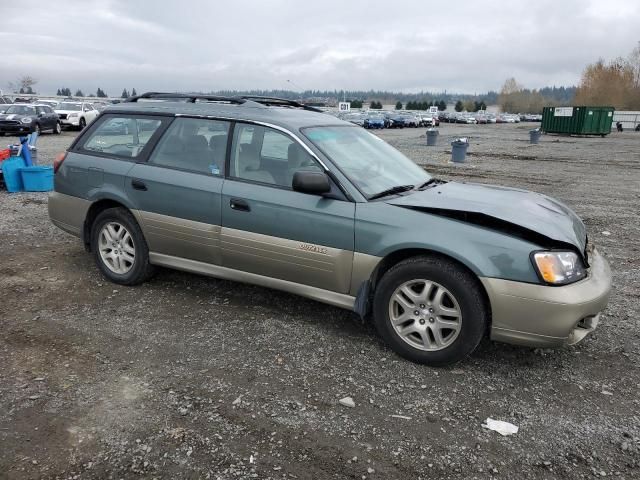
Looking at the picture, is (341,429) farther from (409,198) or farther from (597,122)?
(597,122)

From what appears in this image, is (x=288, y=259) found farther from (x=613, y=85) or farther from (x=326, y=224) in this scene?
(x=613, y=85)

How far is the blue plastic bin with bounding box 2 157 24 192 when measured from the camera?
9.73 m

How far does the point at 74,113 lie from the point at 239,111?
88.3 feet

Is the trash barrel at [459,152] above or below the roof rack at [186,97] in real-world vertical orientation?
below

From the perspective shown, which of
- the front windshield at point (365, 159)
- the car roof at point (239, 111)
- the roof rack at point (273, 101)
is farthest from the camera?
the roof rack at point (273, 101)

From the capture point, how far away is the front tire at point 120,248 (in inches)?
187

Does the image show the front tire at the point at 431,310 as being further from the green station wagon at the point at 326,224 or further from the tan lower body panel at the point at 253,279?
the tan lower body panel at the point at 253,279

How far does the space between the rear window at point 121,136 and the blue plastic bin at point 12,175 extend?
5.73 m

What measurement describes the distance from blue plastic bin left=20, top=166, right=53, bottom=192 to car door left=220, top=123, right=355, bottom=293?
738cm

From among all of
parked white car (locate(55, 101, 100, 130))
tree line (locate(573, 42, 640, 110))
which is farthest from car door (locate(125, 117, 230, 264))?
tree line (locate(573, 42, 640, 110))

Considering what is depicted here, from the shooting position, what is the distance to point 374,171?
4230 millimetres

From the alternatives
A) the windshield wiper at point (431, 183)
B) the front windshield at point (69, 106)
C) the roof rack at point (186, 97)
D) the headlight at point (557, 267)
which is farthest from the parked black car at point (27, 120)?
the headlight at point (557, 267)

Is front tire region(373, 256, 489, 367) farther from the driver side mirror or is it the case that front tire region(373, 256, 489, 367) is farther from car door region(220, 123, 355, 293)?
the driver side mirror

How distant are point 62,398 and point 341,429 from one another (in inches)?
66.4
